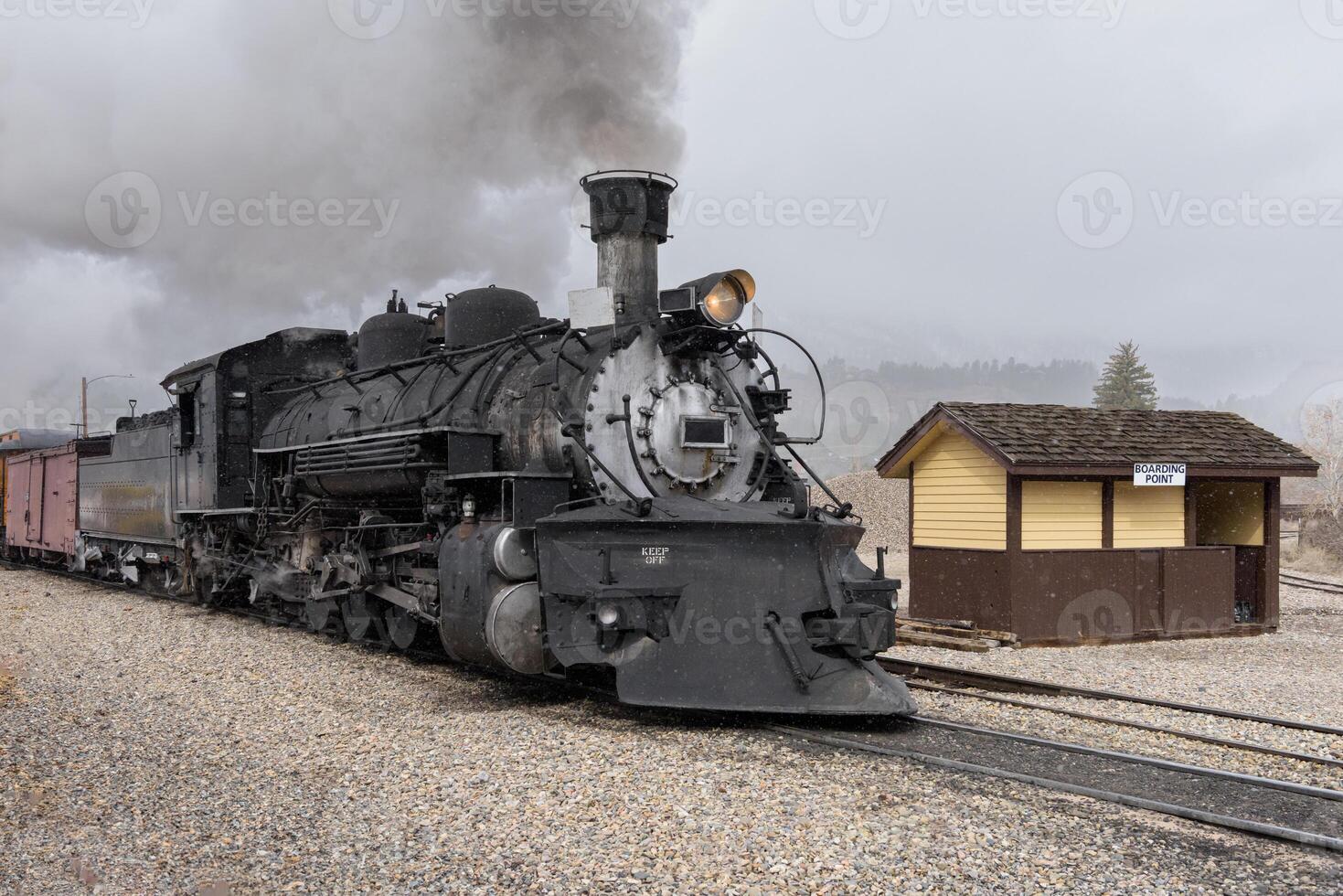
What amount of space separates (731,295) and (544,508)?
222 centimetres

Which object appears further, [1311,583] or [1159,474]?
[1311,583]

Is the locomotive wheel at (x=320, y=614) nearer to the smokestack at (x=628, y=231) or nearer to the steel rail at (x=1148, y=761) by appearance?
the smokestack at (x=628, y=231)

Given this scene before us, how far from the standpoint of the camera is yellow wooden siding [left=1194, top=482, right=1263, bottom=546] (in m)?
13.8

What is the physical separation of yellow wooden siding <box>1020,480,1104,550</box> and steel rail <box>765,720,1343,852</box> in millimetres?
6124

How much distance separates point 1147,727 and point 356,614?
721 centimetres

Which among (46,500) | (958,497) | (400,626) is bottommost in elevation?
(400,626)

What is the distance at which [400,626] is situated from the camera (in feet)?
31.6

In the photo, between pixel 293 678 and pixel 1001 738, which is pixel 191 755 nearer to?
pixel 293 678

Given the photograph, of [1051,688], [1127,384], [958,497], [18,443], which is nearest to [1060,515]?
[958,497]

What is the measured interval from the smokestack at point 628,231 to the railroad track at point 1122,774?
3623mm

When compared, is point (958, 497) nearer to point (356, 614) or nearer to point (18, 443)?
Result: point (356, 614)

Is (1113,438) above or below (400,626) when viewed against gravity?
above

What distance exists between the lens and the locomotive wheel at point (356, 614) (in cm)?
998

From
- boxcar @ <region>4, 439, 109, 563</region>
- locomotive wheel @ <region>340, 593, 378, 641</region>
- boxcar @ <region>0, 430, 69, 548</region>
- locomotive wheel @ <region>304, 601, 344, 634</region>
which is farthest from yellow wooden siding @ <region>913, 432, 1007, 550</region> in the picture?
boxcar @ <region>0, 430, 69, 548</region>
